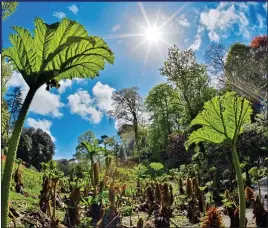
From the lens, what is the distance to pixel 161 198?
6.54 metres

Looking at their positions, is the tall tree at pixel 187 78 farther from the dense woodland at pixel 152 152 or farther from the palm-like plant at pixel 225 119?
the palm-like plant at pixel 225 119

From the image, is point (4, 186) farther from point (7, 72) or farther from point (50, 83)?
point (7, 72)

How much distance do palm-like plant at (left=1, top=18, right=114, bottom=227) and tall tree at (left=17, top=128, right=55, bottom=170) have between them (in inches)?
867

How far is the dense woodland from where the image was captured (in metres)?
2.42

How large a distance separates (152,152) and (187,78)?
9029 mm

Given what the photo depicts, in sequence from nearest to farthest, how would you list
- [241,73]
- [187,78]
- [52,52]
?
[52,52] → [241,73] → [187,78]

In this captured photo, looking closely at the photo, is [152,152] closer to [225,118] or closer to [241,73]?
[241,73]

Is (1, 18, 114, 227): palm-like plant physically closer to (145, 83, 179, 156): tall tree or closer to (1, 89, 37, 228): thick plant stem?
(1, 89, 37, 228): thick plant stem

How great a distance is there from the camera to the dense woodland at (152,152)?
2418 mm

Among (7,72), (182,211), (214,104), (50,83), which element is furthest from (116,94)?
(50,83)

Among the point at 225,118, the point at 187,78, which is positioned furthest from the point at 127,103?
the point at 225,118

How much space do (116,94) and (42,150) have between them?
26.1 feet

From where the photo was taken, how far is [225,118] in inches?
171

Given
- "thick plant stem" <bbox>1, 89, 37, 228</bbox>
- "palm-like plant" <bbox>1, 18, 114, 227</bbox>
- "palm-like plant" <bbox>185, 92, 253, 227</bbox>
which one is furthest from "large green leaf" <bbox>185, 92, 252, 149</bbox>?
"thick plant stem" <bbox>1, 89, 37, 228</bbox>
